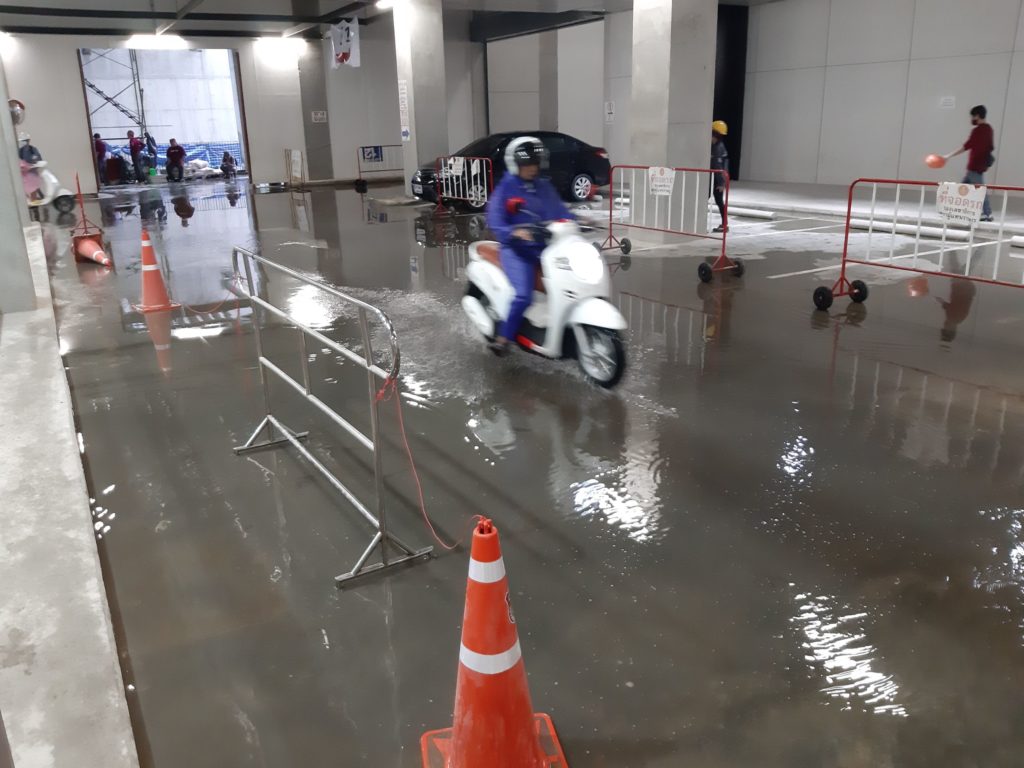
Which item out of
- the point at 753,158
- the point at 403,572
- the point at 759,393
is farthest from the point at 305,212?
the point at 403,572

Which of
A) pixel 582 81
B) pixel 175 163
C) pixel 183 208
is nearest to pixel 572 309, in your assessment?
pixel 183 208

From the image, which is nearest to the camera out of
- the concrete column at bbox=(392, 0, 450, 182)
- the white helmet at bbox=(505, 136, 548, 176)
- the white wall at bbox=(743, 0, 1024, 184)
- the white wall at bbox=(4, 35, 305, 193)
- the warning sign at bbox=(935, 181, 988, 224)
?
the white helmet at bbox=(505, 136, 548, 176)

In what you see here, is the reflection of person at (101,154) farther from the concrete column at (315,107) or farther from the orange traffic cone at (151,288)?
the orange traffic cone at (151,288)

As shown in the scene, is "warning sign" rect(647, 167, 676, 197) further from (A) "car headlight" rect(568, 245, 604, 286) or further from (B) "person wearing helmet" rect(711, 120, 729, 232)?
(A) "car headlight" rect(568, 245, 604, 286)

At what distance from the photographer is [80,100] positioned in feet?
80.0

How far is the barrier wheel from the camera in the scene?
8.45 m

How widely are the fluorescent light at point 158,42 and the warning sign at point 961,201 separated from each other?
953 inches

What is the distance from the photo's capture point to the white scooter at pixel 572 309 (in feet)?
19.4

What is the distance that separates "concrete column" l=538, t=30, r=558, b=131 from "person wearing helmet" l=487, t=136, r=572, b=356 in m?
21.7

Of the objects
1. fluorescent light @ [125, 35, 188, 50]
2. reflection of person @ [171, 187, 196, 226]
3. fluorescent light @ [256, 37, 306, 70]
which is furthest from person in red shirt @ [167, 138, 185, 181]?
reflection of person @ [171, 187, 196, 226]

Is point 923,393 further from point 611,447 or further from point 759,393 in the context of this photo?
point 611,447

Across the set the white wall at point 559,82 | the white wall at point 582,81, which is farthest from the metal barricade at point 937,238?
the white wall at point 559,82

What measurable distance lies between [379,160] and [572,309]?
23512mm

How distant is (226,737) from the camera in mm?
2891
